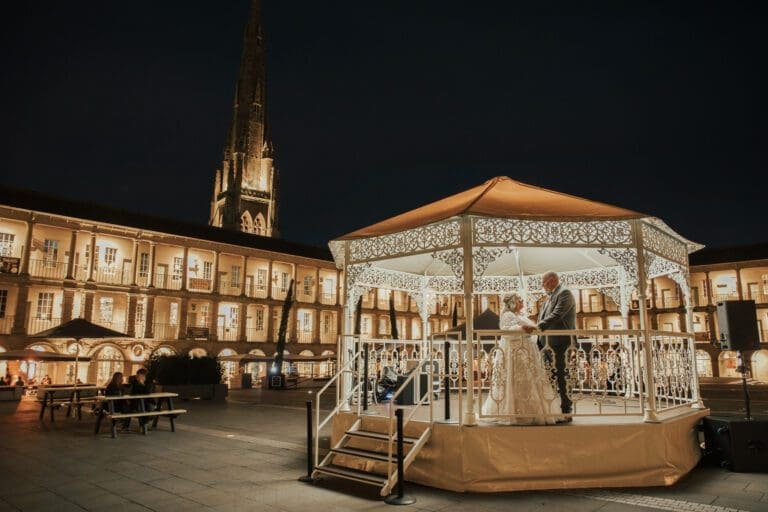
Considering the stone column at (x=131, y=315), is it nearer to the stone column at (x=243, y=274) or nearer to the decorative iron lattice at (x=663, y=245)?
the stone column at (x=243, y=274)

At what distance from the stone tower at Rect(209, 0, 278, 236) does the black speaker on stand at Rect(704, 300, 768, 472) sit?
55.8 meters

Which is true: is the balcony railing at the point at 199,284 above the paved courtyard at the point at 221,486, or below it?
above

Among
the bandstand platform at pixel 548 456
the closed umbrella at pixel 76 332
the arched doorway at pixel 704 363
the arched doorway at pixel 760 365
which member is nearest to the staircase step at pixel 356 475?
the bandstand platform at pixel 548 456

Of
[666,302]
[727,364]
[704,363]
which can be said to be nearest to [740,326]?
[727,364]

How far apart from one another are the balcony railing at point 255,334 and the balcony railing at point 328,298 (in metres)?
6.17

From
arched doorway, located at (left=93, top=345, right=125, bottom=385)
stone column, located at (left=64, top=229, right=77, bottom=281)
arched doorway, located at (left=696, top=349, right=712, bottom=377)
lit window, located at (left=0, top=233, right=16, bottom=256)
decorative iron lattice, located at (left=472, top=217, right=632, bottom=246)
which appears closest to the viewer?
decorative iron lattice, located at (left=472, top=217, right=632, bottom=246)

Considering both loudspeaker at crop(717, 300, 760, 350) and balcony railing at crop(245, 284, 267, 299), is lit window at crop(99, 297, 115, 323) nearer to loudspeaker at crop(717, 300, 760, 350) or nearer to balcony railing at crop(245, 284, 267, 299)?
balcony railing at crop(245, 284, 267, 299)

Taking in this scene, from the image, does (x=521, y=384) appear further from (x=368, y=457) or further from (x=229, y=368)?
(x=229, y=368)

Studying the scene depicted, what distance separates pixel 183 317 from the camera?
118 ft

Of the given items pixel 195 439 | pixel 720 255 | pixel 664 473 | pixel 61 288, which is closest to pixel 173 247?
pixel 61 288

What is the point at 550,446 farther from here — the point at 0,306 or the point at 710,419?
the point at 0,306

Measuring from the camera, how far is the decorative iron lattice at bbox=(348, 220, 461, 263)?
24.0ft

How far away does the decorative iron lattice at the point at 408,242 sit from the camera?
288 inches

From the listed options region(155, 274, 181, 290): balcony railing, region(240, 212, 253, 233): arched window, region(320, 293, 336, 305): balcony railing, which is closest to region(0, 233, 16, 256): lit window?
region(155, 274, 181, 290): balcony railing
